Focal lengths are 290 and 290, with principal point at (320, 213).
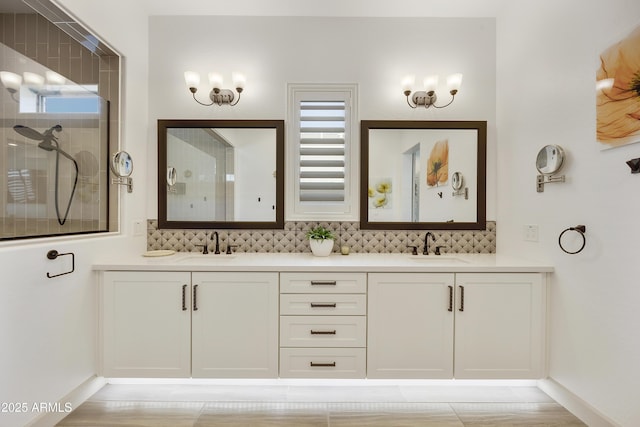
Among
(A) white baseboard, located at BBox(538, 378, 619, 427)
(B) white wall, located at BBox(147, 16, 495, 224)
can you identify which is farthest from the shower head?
(A) white baseboard, located at BBox(538, 378, 619, 427)

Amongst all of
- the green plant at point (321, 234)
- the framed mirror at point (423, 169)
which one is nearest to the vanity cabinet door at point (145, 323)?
the green plant at point (321, 234)

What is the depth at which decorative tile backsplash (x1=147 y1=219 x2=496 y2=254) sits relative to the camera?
2422 mm

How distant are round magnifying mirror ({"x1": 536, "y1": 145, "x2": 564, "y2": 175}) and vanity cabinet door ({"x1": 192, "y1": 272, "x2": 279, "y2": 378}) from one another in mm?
1908

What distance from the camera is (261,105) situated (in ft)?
7.96

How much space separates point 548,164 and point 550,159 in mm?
33

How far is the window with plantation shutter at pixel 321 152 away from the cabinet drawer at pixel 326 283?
68 cm

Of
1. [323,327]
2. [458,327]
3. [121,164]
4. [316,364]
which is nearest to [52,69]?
[121,164]

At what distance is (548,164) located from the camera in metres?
1.82

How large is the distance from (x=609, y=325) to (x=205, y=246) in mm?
2621

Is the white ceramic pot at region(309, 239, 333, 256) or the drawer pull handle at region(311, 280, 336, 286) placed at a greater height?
the white ceramic pot at region(309, 239, 333, 256)

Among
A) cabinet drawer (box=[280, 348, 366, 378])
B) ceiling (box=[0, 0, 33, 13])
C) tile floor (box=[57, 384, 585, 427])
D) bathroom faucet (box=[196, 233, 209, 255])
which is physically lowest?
tile floor (box=[57, 384, 585, 427])

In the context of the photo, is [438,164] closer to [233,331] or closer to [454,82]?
[454,82]

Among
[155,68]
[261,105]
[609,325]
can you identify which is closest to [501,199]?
[609,325]

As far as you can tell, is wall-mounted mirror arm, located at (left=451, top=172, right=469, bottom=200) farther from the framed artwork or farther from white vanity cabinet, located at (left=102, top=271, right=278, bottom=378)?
white vanity cabinet, located at (left=102, top=271, right=278, bottom=378)
